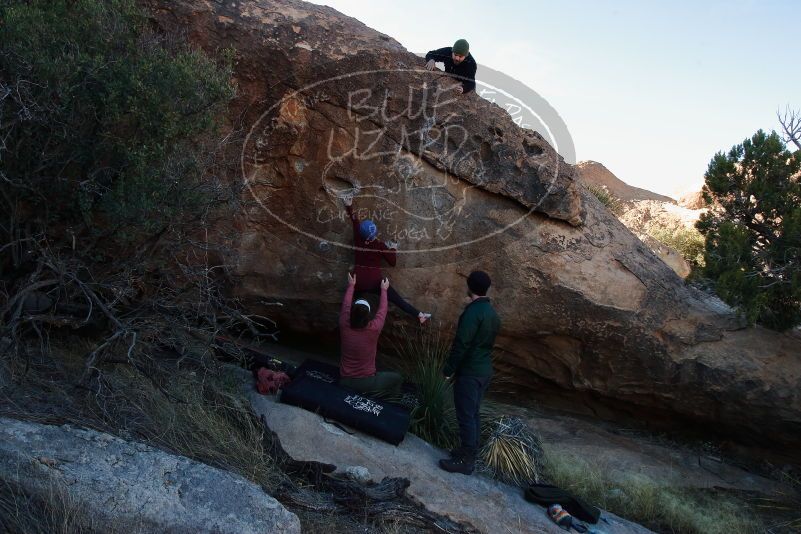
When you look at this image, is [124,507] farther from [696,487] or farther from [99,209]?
[696,487]

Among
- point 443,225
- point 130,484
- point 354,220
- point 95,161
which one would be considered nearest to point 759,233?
point 443,225

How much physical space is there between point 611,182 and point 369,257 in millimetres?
14462

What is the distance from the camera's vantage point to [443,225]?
8.09m

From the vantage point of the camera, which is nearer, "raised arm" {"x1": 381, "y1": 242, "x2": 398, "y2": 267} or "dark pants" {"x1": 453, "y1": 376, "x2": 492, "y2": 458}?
"dark pants" {"x1": 453, "y1": 376, "x2": 492, "y2": 458}

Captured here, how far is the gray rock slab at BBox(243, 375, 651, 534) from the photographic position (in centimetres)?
604

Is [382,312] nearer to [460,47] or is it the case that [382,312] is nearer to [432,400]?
[432,400]

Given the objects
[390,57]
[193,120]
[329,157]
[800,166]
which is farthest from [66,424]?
[800,166]

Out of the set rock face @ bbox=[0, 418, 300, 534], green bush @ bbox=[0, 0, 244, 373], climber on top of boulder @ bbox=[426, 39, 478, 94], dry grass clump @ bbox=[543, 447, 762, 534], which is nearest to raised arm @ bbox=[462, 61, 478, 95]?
climber on top of boulder @ bbox=[426, 39, 478, 94]

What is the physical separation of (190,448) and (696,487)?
17.5ft

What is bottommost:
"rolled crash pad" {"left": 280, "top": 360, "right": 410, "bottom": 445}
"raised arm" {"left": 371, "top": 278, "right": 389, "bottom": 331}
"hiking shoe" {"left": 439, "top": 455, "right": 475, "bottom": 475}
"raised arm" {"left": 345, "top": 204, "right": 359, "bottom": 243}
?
"hiking shoe" {"left": 439, "top": 455, "right": 475, "bottom": 475}

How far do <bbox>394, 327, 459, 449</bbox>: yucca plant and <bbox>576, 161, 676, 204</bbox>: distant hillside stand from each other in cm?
1309

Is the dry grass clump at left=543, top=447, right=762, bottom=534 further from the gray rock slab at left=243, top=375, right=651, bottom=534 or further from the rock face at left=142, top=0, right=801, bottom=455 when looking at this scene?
the rock face at left=142, top=0, right=801, bottom=455

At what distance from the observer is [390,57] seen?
25.6 feet

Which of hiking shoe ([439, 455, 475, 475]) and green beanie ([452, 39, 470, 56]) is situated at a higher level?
green beanie ([452, 39, 470, 56])
